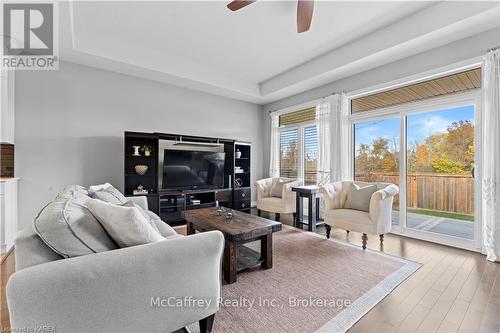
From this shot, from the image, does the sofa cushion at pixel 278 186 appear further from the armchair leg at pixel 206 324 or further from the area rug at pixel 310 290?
the armchair leg at pixel 206 324

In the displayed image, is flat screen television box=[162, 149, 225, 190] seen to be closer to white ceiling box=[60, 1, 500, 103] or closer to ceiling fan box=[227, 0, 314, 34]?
white ceiling box=[60, 1, 500, 103]

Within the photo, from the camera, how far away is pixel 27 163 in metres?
3.42

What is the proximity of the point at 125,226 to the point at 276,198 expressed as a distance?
352 cm

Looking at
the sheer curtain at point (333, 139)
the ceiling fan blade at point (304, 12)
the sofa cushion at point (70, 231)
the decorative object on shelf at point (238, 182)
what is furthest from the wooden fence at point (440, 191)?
the sofa cushion at point (70, 231)

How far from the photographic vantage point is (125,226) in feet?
4.27

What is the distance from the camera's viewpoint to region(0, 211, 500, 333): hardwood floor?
162 cm

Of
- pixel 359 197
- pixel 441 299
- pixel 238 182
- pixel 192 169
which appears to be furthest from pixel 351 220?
pixel 192 169

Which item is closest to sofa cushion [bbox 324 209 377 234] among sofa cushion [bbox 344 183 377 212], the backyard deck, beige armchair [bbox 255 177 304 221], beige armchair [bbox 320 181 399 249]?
beige armchair [bbox 320 181 399 249]

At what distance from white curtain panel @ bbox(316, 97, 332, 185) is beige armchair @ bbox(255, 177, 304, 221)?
49 cm

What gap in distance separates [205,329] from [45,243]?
105 cm

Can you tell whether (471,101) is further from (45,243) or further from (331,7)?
(45,243)

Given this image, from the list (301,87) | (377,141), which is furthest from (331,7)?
(377,141)

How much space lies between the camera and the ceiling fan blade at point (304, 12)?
7.84 ft

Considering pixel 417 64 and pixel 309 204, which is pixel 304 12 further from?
pixel 309 204
